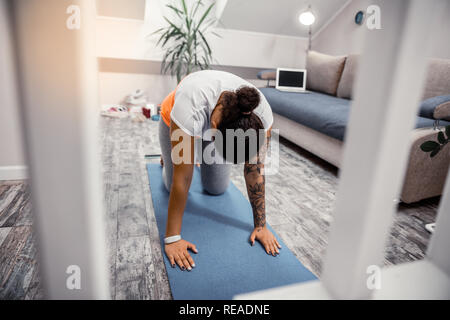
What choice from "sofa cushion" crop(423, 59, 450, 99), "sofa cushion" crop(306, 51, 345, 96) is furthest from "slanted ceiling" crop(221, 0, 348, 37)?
"sofa cushion" crop(423, 59, 450, 99)

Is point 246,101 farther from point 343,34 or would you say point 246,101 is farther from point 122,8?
point 343,34

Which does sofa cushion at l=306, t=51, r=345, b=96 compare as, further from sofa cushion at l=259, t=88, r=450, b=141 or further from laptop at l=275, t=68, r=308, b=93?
sofa cushion at l=259, t=88, r=450, b=141

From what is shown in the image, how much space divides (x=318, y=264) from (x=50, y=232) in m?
1.05

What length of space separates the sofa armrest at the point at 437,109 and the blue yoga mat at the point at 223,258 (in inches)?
44.8

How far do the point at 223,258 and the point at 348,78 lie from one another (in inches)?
99.4

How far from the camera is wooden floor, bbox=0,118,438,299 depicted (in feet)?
3.42

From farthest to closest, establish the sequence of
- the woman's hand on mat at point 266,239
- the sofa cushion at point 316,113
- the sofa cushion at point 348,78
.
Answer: the sofa cushion at point 348,78
the sofa cushion at point 316,113
the woman's hand on mat at point 266,239

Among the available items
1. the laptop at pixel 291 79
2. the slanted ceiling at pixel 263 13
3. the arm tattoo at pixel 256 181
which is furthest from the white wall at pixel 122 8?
the arm tattoo at pixel 256 181

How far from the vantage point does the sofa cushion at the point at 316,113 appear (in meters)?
2.02

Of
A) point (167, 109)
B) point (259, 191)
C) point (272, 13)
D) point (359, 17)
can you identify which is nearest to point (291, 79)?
point (272, 13)

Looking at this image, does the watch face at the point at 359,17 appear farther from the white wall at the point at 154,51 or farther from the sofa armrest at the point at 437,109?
the sofa armrest at the point at 437,109

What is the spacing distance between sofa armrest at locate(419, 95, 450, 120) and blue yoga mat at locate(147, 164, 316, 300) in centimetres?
114

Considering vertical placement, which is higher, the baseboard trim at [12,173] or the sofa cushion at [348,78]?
the sofa cushion at [348,78]
